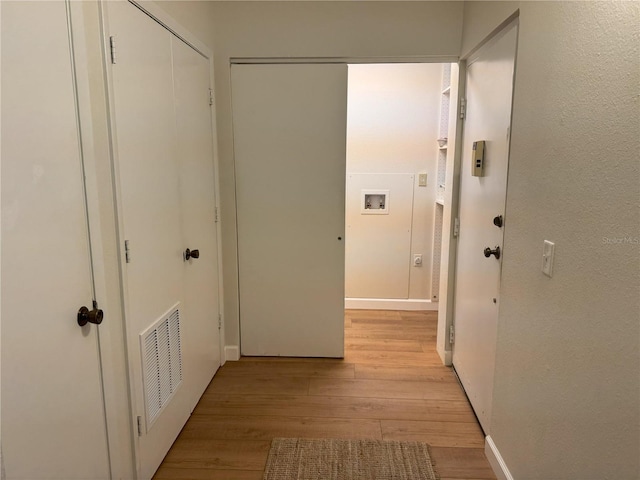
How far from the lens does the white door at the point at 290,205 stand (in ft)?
8.77

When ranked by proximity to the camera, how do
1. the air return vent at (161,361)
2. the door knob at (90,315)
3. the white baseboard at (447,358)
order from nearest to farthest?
the door knob at (90,315), the air return vent at (161,361), the white baseboard at (447,358)

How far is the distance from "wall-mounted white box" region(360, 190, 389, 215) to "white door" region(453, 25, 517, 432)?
1.20 meters

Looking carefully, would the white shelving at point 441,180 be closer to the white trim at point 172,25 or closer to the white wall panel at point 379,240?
the white wall panel at point 379,240

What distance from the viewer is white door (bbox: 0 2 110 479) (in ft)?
3.40

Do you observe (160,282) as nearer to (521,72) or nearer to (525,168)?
(525,168)

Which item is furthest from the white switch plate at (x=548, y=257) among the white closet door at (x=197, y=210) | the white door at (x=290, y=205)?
the white closet door at (x=197, y=210)

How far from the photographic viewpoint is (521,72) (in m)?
1.66

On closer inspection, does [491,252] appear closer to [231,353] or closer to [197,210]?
[197,210]

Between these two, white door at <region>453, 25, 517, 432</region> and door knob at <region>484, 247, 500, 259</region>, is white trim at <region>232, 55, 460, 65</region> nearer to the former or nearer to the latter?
white door at <region>453, 25, 517, 432</region>

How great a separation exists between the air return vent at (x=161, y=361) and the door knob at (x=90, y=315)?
0.35 metres

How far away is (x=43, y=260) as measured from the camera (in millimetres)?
1155

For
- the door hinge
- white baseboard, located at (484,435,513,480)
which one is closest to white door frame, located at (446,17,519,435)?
white baseboard, located at (484,435,513,480)

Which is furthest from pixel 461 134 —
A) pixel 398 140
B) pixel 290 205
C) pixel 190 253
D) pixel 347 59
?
pixel 190 253

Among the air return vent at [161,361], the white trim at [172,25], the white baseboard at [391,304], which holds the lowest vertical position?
the white baseboard at [391,304]
